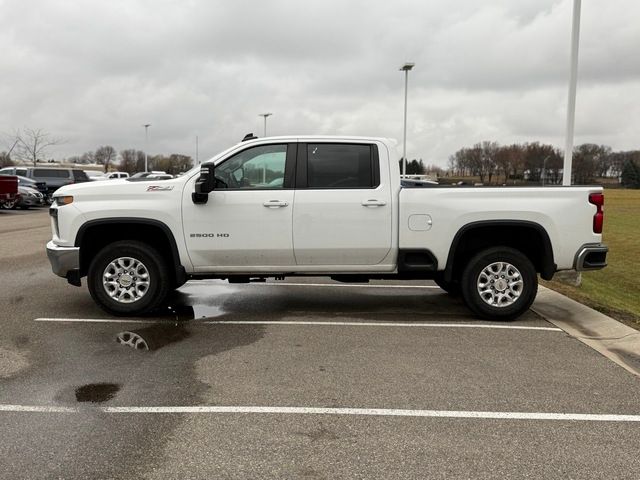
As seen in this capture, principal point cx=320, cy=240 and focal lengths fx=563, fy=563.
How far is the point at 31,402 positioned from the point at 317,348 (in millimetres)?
2481

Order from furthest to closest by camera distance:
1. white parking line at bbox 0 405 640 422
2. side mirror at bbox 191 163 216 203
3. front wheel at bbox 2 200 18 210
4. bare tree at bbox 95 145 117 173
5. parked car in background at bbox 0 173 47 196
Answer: bare tree at bbox 95 145 117 173
parked car in background at bbox 0 173 47 196
front wheel at bbox 2 200 18 210
side mirror at bbox 191 163 216 203
white parking line at bbox 0 405 640 422

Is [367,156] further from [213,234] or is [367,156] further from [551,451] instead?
[551,451]

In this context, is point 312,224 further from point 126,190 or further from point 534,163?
point 534,163

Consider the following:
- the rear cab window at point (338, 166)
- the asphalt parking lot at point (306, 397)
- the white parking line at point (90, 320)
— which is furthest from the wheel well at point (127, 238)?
the rear cab window at point (338, 166)

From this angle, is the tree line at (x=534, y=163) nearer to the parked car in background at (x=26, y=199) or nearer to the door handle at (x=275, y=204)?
the parked car in background at (x=26, y=199)

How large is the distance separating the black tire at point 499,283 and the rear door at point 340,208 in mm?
1063

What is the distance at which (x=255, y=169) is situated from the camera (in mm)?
6387

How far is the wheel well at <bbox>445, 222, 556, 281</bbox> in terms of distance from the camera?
6.31m

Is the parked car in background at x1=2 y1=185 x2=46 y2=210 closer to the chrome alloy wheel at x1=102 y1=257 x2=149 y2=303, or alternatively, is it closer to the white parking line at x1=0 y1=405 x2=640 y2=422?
the chrome alloy wheel at x1=102 y1=257 x2=149 y2=303

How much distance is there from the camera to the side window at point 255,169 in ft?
20.8

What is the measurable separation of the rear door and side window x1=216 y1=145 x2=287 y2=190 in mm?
229

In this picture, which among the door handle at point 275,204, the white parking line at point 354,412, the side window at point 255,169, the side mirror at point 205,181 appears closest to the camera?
the white parking line at point 354,412

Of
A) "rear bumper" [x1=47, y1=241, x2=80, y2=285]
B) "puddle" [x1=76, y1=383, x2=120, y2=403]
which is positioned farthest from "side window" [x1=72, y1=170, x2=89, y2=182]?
"puddle" [x1=76, y1=383, x2=120, y2=403]

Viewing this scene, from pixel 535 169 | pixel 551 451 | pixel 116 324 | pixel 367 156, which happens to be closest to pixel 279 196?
pixel 367 156
